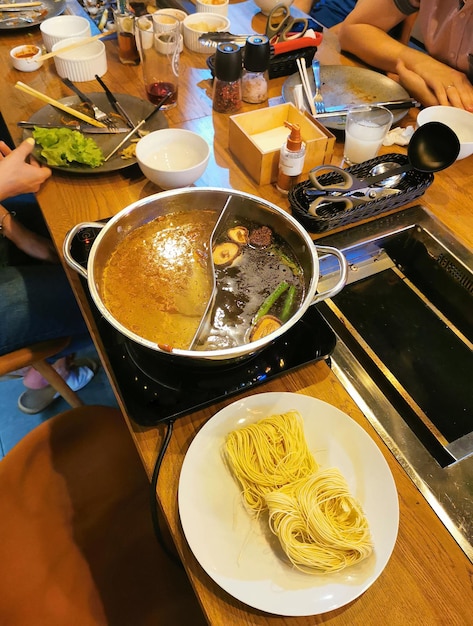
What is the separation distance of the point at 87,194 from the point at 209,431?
0.99 metres

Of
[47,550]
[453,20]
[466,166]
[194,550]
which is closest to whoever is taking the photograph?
[194,550]

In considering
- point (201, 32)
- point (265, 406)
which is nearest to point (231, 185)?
point (265, 406)

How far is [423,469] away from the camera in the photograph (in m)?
0.97

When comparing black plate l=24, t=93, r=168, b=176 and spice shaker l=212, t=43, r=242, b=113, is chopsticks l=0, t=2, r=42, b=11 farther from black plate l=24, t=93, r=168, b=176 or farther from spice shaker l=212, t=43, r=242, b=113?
spice shaker l=212, t=43, r=242, b=113

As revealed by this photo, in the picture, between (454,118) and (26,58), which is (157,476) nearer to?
(454,118)

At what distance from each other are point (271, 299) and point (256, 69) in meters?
1.15

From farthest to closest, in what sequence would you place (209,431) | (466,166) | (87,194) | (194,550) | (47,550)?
(466,166) < (87,194) < (47,550) < (209,431) < (194,550)

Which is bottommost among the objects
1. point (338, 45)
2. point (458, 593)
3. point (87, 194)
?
point (458, 593)

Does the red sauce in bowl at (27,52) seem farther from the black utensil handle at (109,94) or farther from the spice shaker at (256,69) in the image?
the spice shaker at (256,69)

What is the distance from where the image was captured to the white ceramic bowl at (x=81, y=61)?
6.31 feet

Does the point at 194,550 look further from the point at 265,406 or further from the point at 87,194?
the point at 87,194

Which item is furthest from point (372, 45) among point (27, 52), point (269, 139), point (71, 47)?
point (27, 52)

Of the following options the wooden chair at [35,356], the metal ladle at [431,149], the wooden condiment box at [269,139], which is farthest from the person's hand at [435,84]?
the wooden chair at [35,356]

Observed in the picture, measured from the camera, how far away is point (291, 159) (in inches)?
57.4
